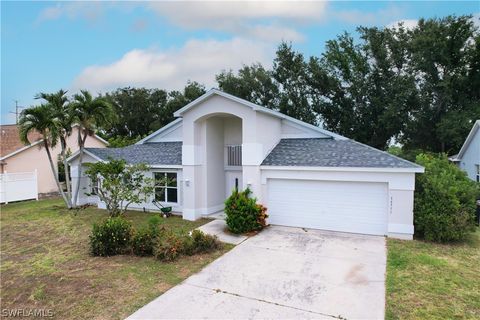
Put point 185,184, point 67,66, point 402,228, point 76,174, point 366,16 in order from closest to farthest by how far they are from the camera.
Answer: point 402,228 < point 185,184 < point 67,66 < point 76,174 < point 366,16

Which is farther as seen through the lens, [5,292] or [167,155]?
[167,155]

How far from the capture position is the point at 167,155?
56.8 ft

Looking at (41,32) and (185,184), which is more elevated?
(41,32)

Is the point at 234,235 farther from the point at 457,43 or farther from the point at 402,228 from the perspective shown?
the point at 457,43

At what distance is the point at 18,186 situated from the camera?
21203mm

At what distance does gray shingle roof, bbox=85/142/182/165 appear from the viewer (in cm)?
1680

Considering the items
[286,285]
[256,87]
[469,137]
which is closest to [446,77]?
[469,137]

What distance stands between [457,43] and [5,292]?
33.2 m

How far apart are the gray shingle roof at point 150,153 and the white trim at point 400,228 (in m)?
10.2

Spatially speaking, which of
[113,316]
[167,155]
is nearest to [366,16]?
[167,155]

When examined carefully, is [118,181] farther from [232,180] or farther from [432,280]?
[432,280]

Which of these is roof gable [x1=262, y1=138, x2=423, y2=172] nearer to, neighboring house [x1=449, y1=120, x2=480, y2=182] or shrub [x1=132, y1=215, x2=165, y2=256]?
shrub [x1=132, y1=215, x2=165, y2=256]

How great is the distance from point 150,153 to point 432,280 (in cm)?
1522

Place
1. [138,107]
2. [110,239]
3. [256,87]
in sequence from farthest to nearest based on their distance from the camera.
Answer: [138,107], [256,87], [110,239]
